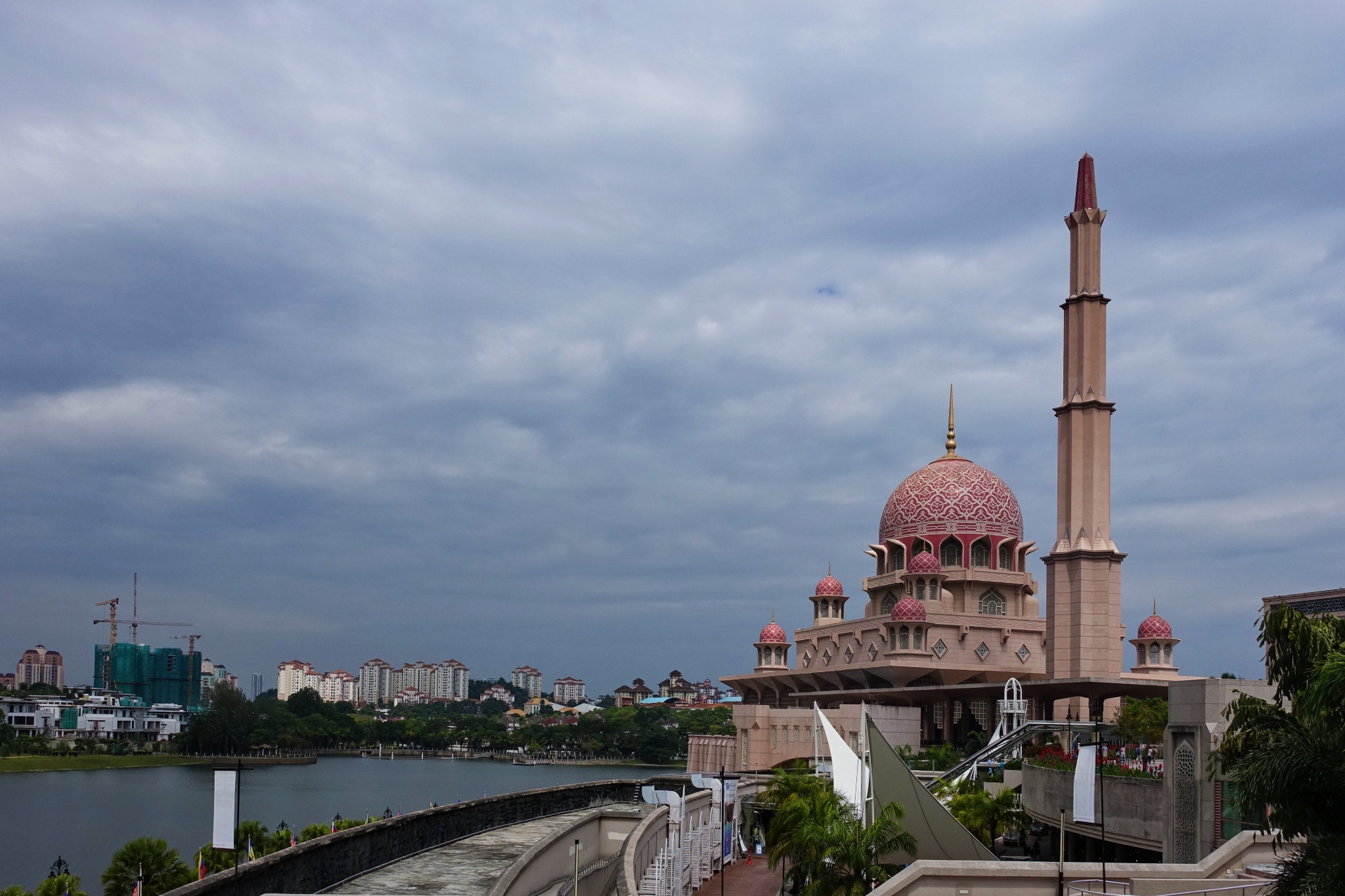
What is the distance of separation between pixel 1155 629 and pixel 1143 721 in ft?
106

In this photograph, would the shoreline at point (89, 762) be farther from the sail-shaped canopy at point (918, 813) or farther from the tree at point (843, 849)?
the sail-shaped canopy at point (918, 813)

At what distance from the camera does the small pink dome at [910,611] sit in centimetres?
6600

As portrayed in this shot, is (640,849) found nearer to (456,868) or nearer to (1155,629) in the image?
(456,868)

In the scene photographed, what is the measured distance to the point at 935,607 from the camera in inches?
2689

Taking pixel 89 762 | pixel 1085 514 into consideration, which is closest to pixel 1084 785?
pixel 1085 514

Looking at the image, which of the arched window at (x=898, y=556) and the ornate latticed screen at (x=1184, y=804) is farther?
the arched window at (x=898, y=556)

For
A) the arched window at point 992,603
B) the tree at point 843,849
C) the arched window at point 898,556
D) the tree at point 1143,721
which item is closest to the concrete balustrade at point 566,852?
the tree at point 843,849

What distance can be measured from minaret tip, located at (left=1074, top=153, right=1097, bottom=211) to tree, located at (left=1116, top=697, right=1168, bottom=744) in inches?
844

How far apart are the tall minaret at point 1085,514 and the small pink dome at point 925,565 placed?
15.6 metres

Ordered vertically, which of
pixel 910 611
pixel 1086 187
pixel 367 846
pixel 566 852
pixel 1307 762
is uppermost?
pixel 1086 187

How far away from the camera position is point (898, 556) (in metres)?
74.9

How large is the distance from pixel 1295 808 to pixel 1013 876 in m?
5.89

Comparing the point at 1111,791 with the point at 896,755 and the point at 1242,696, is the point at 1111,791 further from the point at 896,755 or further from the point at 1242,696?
the point at 1242,696

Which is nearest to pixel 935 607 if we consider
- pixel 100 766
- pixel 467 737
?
pixel 100 766
